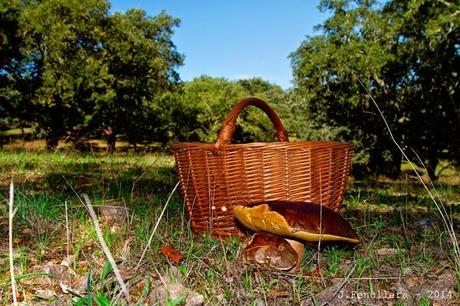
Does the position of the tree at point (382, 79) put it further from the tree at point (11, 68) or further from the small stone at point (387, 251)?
the small stone at point (387, 251)

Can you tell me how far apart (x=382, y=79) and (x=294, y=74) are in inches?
162

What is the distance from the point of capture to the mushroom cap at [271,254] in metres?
2.26

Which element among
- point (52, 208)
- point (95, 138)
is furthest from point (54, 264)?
point (95, 138)

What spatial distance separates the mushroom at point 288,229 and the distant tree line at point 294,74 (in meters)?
15.1

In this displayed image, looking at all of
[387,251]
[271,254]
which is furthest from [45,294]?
[387,251]

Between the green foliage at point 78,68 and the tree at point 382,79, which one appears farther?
the green foliage at point 78,68

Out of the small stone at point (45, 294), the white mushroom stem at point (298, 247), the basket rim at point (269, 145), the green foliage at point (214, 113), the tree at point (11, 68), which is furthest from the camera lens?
the green foliage at point (214, 113)

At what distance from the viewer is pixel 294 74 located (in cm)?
2233

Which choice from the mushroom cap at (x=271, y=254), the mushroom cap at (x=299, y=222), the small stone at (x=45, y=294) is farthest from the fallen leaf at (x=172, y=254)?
the small stone at (x=45, y=294)

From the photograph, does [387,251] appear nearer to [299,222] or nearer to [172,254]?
[299,222]

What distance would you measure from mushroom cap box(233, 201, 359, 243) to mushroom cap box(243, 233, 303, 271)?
0.25 ft

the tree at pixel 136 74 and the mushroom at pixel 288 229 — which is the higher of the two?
the tree at pixel 136 74

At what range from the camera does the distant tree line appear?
1947 cm

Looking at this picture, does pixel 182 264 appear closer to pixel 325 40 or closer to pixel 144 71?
pixel 325 40
